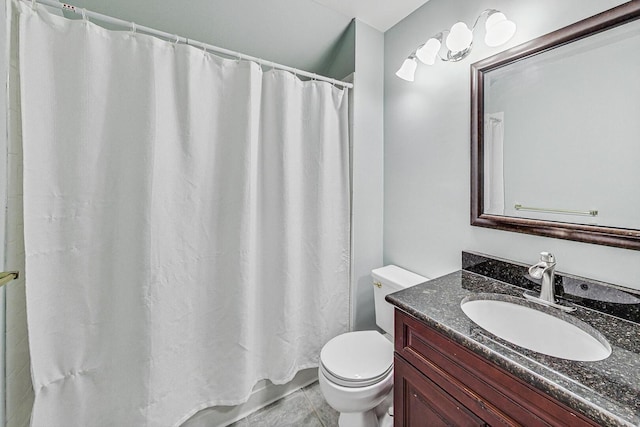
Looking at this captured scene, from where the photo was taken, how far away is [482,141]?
1.28 meters

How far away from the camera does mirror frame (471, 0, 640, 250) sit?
0.89 meters

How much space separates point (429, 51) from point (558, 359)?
143cm

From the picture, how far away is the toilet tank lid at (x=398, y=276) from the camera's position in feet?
5.00

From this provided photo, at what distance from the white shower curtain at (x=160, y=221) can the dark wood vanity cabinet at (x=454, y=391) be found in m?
0.73

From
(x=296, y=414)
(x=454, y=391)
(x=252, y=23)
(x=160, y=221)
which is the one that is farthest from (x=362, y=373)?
(x=252, y=23)

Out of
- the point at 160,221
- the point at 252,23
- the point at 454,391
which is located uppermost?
the point at 252,23

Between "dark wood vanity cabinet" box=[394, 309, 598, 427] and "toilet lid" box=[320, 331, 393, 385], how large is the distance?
0.21 meters

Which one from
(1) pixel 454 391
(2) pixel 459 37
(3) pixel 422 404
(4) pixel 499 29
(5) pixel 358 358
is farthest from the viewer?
(5) pixel 358 358

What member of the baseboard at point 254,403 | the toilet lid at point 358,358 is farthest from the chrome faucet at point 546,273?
the baseboard at point 254,403

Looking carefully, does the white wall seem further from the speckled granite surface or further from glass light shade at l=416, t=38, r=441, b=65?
the speckled granite surface

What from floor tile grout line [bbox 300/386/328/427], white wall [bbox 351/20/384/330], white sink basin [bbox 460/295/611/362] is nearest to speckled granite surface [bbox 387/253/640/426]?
Answer: white sink basin [bbox 460/295/611/362]

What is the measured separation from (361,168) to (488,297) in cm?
105

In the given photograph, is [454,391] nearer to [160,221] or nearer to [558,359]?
[558,359]

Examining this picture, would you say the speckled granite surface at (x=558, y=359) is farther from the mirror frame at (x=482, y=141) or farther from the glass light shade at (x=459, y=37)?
the glass light shade at (x=459, y=37)
